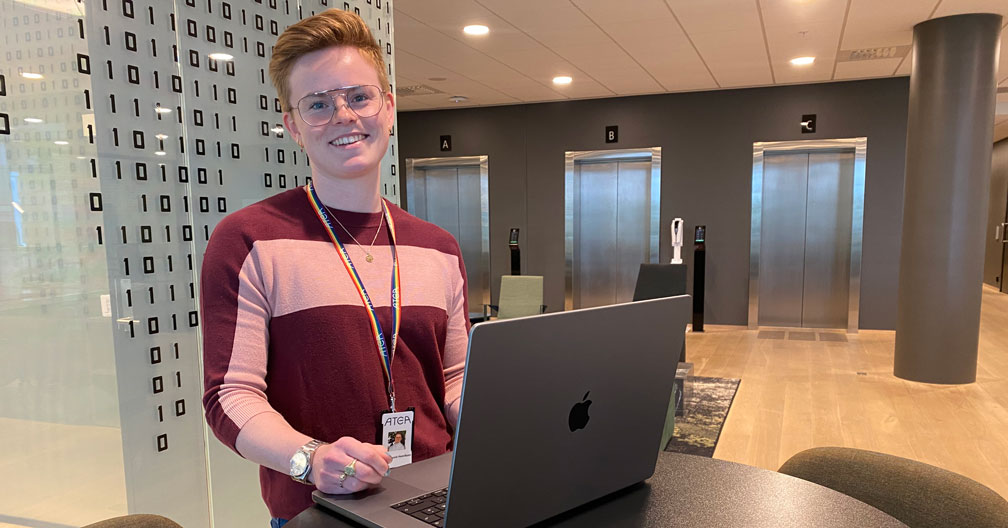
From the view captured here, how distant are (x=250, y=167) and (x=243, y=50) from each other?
0.47 metres

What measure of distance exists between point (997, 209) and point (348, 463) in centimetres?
1456

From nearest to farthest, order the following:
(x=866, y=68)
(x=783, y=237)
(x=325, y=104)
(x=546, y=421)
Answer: (x=546, y=421) < (x=325, y=104) < (x=866, y=68) < (x=783, y=237)

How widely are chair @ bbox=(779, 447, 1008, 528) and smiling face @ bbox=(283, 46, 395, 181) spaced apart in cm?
122

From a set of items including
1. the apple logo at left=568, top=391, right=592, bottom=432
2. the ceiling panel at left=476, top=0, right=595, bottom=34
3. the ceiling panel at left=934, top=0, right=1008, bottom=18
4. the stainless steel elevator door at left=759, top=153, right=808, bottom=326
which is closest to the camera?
the apple logo at left=568, top=391, right=592, bottom=432

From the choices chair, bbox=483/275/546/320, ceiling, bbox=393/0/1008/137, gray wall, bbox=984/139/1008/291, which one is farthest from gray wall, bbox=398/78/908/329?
gray wall, bbox=984/139/1008/291

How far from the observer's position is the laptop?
78 centimetres

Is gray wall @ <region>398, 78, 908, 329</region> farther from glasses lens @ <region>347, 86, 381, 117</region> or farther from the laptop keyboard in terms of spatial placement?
the laptop keyboard

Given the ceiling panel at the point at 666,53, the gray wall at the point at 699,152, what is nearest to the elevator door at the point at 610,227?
the gray wall at the point at 699,152

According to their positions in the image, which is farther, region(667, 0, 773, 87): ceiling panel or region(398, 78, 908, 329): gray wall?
region(398, 78, 908, 329): gray wall

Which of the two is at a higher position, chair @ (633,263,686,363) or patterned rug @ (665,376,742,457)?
chair @ (633,263,686,363)

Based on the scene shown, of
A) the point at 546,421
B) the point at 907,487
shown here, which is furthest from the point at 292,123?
the point at 907,487

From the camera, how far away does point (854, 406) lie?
4867 mm

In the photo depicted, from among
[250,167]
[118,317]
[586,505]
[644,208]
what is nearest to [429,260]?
[586,505]

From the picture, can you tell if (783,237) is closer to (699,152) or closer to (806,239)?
(806,239)
